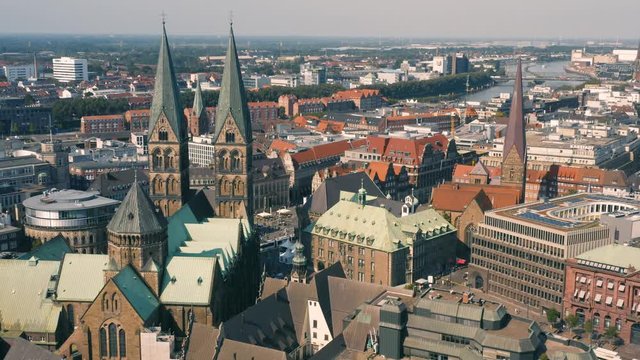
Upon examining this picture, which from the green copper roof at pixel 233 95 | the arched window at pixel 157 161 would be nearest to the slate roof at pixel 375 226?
the green copper roof at pixel 233 95

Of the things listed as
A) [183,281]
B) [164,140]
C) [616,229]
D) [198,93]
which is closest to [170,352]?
[183,281]

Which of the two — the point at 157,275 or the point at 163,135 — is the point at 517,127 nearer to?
the point at 163,135

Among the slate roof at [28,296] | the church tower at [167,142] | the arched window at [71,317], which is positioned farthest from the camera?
the church tower at [167,142]

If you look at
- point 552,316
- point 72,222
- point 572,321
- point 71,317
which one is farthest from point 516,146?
point 71,317

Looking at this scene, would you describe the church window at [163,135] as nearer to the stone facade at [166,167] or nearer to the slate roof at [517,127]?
the stone facade at [166,167]

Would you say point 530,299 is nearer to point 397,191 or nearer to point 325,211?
point 325,211
